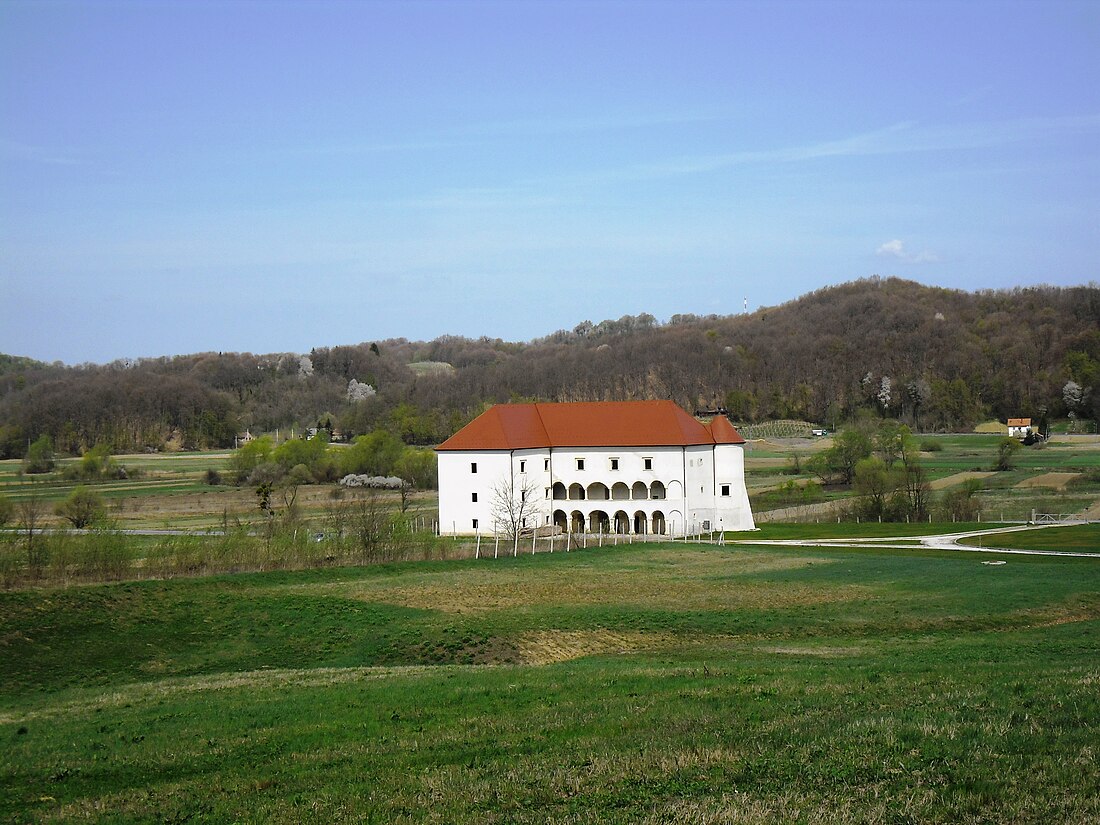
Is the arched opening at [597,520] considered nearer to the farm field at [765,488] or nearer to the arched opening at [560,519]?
the arched opening at [560,519]

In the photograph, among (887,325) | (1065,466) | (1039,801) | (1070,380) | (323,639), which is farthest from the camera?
(887,325)

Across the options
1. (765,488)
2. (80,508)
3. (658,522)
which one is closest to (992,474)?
(765,488)

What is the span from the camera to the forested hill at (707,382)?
14100 cm

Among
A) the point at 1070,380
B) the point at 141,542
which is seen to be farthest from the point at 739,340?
the point at 141,542

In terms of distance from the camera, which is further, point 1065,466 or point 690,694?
point 1065,466

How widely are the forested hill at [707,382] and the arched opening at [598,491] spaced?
67.9m

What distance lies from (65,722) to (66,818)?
21.4ft

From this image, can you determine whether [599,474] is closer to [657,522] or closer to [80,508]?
[657,522]

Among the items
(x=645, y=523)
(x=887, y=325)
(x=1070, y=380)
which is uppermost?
(x=887, y=325)

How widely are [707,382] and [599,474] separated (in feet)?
368

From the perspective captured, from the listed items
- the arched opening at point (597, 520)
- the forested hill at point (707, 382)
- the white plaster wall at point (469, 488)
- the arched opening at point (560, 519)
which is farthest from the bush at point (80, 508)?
the forested hill at point (707, 382)

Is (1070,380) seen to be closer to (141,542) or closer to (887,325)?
(887,325)

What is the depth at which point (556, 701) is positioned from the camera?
1431cm

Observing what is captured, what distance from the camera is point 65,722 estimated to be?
50.9 ft
